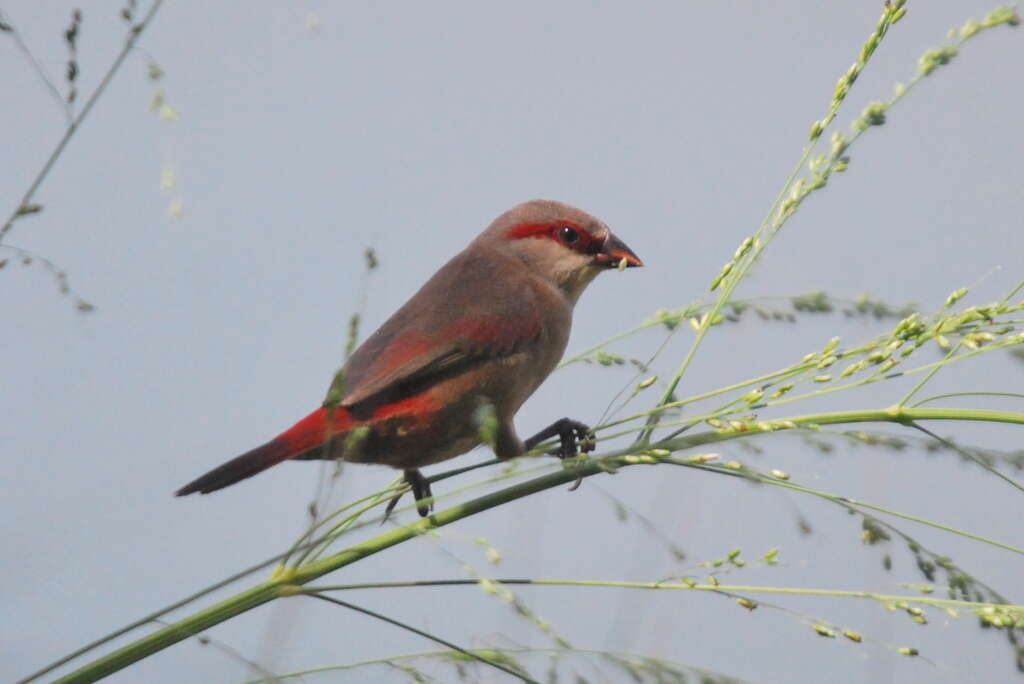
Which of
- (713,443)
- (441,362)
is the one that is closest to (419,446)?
(441,362)

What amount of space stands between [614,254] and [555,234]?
0.67 feet

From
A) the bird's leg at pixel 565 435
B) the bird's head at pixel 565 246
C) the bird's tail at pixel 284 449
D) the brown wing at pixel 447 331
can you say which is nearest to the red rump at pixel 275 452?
the bird's tail at pixel 284 449

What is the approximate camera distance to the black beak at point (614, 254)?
3.19 m

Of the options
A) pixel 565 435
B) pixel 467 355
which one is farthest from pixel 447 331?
pixel 565 435

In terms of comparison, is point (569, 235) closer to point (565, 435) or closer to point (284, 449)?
point (565, 435)

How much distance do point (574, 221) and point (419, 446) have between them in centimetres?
98

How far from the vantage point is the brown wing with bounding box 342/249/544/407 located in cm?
252

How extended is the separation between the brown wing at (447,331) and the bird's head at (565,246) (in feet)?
0.52

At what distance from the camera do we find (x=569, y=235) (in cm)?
331

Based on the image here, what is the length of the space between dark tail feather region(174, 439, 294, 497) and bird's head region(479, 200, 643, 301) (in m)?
1.33

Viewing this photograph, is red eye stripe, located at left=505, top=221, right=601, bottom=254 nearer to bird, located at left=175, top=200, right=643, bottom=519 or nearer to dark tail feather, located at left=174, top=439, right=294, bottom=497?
bird, located at left=175, top=200, right=643, bottom=519

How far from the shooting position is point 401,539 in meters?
1.56

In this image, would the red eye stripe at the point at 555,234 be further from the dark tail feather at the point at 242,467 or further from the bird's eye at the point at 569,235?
the dark tail feather at the point at 242,467

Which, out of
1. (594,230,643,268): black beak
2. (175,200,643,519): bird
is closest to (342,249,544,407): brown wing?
(175,200,643,519): bird
